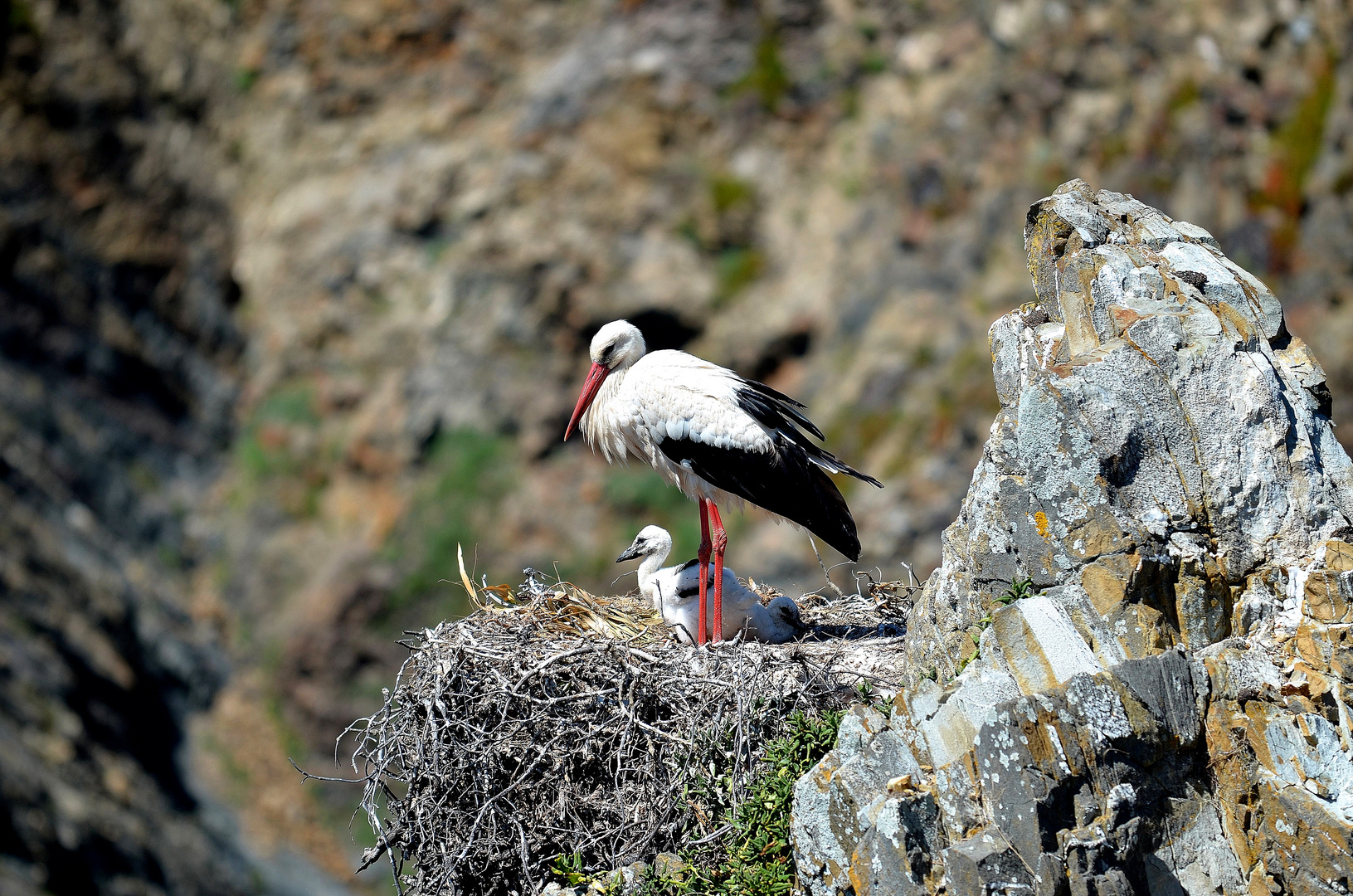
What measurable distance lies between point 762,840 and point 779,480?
2.13 metres

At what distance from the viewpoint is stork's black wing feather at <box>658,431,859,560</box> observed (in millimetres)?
6539

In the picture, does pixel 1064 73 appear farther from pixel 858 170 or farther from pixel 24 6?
pixel 24 6

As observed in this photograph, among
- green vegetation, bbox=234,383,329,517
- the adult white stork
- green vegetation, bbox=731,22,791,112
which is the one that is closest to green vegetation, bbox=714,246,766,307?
green vegetation, bbox=731,22,791,112

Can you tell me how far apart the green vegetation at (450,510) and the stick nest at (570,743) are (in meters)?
9.64

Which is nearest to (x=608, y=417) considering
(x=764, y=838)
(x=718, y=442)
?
(x=718, y=442)

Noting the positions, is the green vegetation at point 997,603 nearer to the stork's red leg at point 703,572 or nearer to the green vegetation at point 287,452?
the stork's red leg at point 703,572

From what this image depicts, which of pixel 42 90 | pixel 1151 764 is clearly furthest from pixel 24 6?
pixel 1151 764

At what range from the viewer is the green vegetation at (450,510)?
1598cm

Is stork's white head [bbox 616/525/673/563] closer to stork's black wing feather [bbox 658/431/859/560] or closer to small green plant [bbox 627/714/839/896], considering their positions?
stork's black wing feather [bbox 658/431/859/560]

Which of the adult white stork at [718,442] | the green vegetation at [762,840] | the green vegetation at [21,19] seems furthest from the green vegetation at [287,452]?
the green vegetation at [762,840]

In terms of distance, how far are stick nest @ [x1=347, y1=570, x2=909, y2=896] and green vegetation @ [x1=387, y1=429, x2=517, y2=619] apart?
31.6 feet

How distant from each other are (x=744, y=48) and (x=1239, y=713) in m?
14.9

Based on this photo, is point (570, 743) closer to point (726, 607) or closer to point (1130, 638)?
point (726, 607)

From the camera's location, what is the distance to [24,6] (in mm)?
18078
